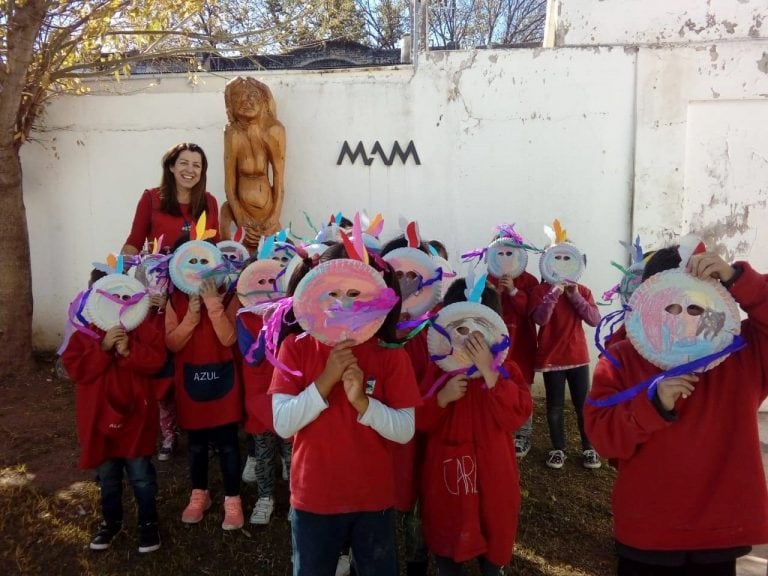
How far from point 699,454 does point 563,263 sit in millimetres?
1781

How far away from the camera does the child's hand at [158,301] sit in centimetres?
289

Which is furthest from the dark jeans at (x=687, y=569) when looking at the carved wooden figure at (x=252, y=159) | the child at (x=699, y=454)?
the carved wooden figure at (x=252, y=159)

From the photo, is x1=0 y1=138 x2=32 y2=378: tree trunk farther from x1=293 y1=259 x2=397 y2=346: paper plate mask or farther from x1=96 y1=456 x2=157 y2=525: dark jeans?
x1=293 y1=259 x2=397 y2=346: paper plate mask

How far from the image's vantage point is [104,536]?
113 inches

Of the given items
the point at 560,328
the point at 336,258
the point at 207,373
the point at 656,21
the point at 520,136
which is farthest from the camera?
the point at 520,136

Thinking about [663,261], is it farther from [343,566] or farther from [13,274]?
[13,274]

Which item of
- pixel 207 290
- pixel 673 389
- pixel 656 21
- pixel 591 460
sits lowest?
pixel 591 460

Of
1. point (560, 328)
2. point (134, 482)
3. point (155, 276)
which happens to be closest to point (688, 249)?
point (560, 328)

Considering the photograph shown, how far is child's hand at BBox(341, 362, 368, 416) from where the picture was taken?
186cm

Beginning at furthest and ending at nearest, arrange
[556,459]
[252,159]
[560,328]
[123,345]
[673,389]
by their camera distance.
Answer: [252,159]
[556,459]
[560,328]
[123,345]
[673,389]

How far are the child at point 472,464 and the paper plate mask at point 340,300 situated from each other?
384 mm

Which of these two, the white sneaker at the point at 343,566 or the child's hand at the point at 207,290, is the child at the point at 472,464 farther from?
the child's hand at the point at 207,290

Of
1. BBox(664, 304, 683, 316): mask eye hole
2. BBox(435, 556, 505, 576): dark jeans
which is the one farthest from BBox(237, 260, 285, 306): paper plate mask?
BBox(664, 304, 683, 316): mask eye hole

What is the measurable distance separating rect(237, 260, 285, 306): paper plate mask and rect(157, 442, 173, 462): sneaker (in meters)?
1.56
